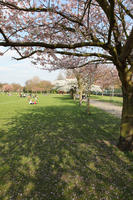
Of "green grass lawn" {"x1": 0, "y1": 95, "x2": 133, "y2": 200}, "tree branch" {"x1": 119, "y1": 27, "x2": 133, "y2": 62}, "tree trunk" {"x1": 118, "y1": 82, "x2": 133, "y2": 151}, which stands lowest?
"green grass lawn" {"x1": 0, "y1": 95, "x2": 133, "y2": 200}

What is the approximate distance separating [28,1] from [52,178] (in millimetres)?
6185

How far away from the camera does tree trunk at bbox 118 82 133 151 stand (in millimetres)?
4500

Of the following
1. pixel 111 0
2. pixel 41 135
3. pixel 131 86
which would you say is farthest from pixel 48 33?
pixel 41 135

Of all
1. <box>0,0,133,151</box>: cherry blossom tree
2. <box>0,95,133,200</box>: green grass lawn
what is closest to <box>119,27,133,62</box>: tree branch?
<box>0,0,133,151</box>: cherry blossom tree

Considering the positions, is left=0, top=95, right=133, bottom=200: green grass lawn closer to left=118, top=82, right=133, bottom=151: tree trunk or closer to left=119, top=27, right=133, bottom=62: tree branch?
left=118, top=82, right=133, bottom=151: tree trunk

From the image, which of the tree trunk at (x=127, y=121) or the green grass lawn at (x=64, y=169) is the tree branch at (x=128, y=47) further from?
the green grass lawn at (x=64, y=169)

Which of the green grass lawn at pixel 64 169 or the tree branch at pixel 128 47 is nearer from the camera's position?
the green grass lawn at pixel 64 169

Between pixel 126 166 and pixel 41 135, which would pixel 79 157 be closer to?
pixel 126 166

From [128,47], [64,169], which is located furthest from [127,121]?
[64,169]

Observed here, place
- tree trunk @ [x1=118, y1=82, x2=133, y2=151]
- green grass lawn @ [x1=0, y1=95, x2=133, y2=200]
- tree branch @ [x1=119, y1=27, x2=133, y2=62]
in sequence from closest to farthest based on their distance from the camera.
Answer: green grass lawn @ [x1=0, y1=95, x2=133, y2=200], tree branch @ [x1=119, y1=27, x2=133, y2=62], tree trunk @ [x1=118, y1=82, x2=133, y2=151]

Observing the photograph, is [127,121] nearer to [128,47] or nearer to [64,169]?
[128,47]

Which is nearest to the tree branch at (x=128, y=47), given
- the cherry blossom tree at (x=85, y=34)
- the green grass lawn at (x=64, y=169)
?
the cherry blossom tree at (x=85, y=34)

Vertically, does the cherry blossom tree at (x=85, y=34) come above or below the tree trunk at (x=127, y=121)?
above

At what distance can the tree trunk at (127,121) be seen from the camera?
4500mm
